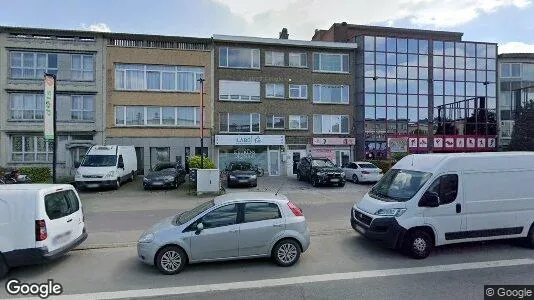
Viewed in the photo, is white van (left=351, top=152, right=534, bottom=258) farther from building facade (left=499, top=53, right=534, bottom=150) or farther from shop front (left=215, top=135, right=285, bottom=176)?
building facade (left=499, top=53, right=534, bottom=150)

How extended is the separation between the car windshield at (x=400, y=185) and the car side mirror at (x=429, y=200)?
0.20 meters

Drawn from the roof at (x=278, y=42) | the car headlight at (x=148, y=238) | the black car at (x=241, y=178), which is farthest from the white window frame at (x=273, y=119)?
the car headlight at (x=148, y=238)

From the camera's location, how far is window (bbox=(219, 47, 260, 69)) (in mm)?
25297

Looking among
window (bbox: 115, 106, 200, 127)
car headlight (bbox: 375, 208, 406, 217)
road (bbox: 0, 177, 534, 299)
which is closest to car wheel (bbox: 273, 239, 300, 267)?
road (bbox: 0, 177, 534, 299)

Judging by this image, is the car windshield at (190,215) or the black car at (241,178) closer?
the car windshield at (190,215)

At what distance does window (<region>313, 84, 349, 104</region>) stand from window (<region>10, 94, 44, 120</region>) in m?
19.8

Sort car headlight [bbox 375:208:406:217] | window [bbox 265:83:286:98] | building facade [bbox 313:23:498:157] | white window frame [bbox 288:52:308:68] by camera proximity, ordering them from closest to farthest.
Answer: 1. car headlight [bbox 375:208:406:217]
2. window [bbox 265:83:286:98]
3. white window frame [bbox 288:52:308:68]
4. building facade [bbox 313:23:498:157]

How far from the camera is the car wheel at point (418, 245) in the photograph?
650 cm

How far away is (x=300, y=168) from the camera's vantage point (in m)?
22.0

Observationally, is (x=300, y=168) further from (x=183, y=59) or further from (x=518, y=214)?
(x=518, y=214)

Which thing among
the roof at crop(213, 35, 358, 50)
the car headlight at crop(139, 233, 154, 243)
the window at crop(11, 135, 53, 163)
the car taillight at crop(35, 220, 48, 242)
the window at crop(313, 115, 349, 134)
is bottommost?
the car headlight at crop(139, 233, 154, 243)

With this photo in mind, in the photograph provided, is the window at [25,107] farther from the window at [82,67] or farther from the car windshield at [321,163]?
the car windshield at [321,163]

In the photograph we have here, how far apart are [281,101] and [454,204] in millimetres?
20031

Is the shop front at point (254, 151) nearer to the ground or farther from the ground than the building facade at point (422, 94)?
nearer to the ground
